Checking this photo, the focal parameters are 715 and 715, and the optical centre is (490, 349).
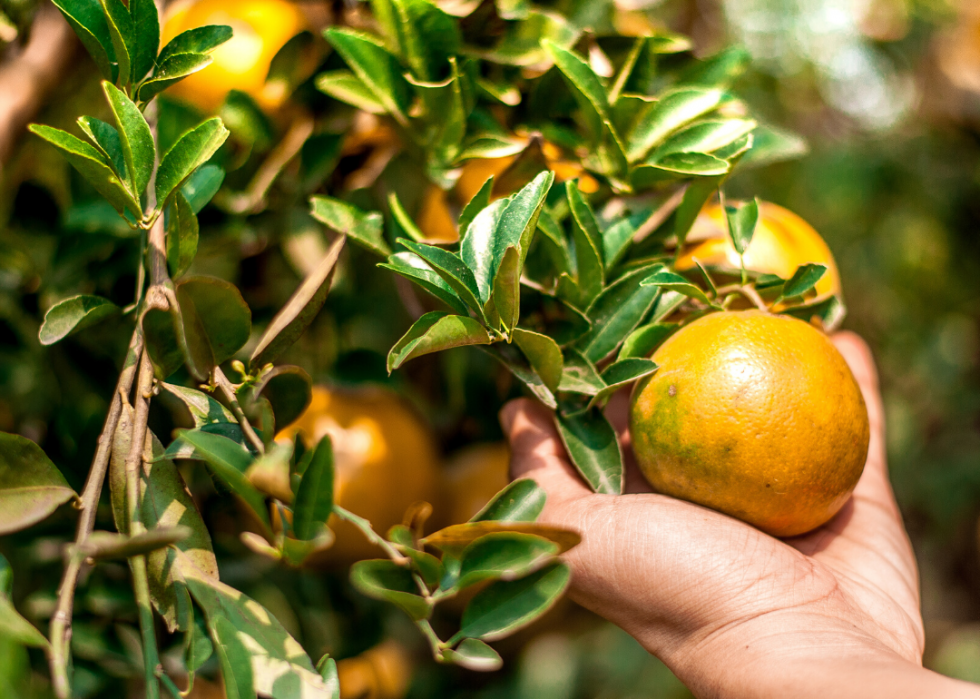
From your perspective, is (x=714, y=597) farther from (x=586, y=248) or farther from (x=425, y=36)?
(x=425, y=36)

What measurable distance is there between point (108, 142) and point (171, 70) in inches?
3.3

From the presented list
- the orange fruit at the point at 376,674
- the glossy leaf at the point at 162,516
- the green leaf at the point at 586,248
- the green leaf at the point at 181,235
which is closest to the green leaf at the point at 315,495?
the glossy leaf at the point at 162,516

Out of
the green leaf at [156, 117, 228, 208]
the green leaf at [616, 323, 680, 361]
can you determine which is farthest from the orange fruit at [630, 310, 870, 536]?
the green leaf at [156, 117, 228, 208]

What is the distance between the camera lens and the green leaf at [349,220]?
0.67 meters

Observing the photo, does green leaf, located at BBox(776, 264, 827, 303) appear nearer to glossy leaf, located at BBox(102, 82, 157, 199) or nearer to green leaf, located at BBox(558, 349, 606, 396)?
green leaf, located at BBox(558, 349, 606, 396)

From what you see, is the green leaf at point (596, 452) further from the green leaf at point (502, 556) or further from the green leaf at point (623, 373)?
the green leaf at point (502, 556)

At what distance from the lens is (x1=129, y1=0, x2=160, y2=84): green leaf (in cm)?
57

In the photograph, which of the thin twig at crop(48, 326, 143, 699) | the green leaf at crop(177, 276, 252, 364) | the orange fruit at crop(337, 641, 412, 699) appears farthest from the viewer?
the orange fruit at crop(337, 641, 412, 699)

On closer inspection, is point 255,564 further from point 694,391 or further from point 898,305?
point 898,305

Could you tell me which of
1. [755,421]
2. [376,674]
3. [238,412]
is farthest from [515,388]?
[376,674]

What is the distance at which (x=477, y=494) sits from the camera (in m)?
0.94

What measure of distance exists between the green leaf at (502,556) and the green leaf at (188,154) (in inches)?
13.5

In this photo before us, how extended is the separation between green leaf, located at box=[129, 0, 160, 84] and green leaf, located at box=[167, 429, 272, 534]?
0.32m

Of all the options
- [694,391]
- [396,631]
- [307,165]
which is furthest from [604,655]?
[307,165]
